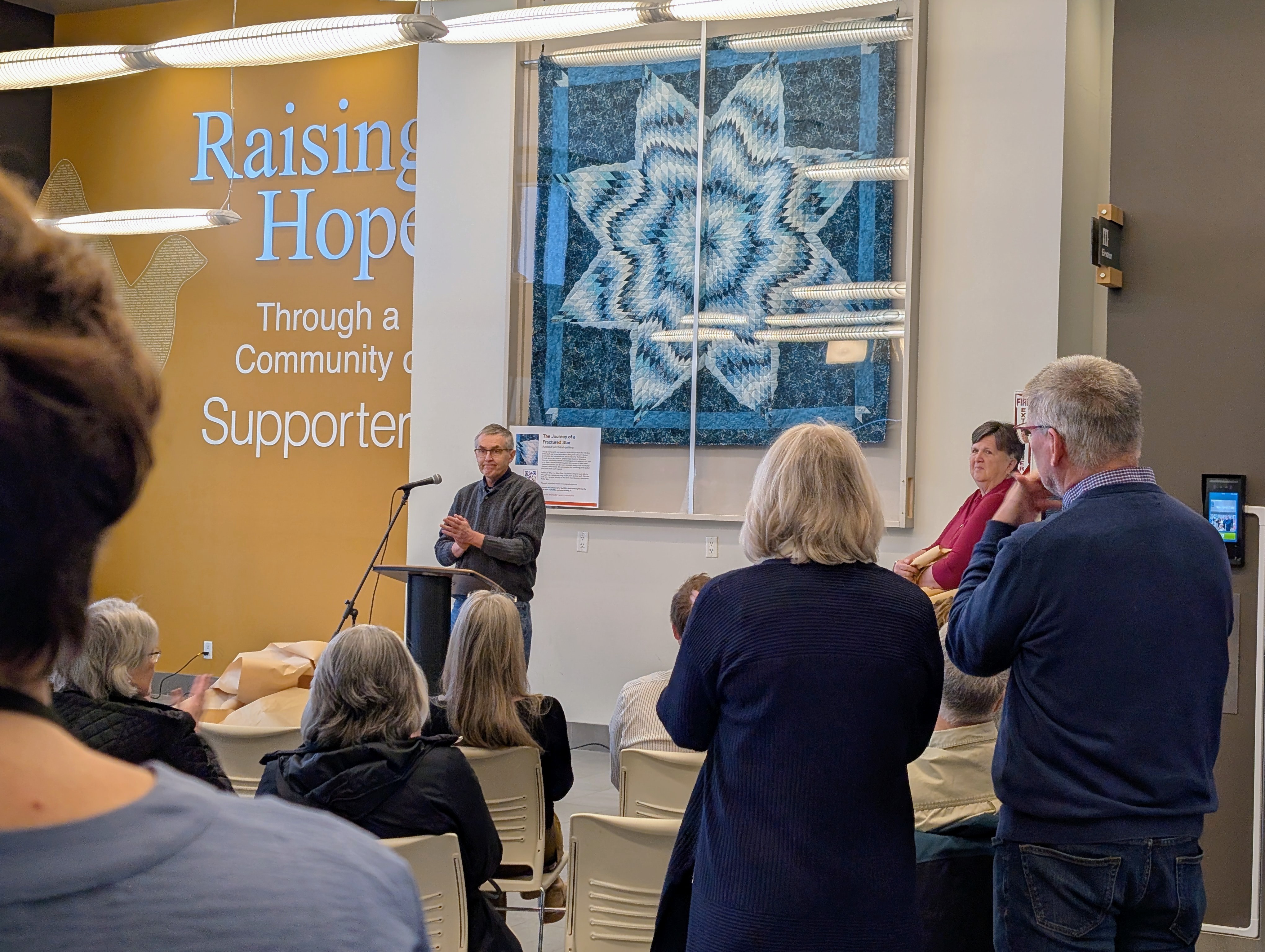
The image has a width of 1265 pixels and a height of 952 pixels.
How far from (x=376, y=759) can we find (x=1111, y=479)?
1.52m

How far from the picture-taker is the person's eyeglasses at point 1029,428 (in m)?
2.16

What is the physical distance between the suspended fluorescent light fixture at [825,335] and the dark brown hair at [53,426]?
19.4ft

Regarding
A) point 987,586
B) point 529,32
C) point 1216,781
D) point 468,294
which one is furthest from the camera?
point 468,294

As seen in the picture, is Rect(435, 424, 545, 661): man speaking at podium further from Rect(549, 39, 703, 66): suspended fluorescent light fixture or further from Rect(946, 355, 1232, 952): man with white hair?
Rect(946, 355, 1232, 952): man with white hair

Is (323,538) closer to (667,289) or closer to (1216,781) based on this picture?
(667,289)

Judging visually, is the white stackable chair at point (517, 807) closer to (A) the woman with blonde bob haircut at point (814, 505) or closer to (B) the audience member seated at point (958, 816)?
(B) the audience member seated at point (958, 816)

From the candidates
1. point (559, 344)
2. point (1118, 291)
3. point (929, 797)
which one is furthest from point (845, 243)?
point (929, 797)

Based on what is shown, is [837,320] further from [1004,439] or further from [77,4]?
[77,4]

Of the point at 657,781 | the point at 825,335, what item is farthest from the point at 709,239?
the point at 657,781

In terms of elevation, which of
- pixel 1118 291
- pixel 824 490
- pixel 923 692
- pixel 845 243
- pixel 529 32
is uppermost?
pixel 529 32

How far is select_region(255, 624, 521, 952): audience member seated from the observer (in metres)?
2.41

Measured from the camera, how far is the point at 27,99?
9.57 m

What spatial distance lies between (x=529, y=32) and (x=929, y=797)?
394 cm

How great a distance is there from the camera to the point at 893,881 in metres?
1.88
